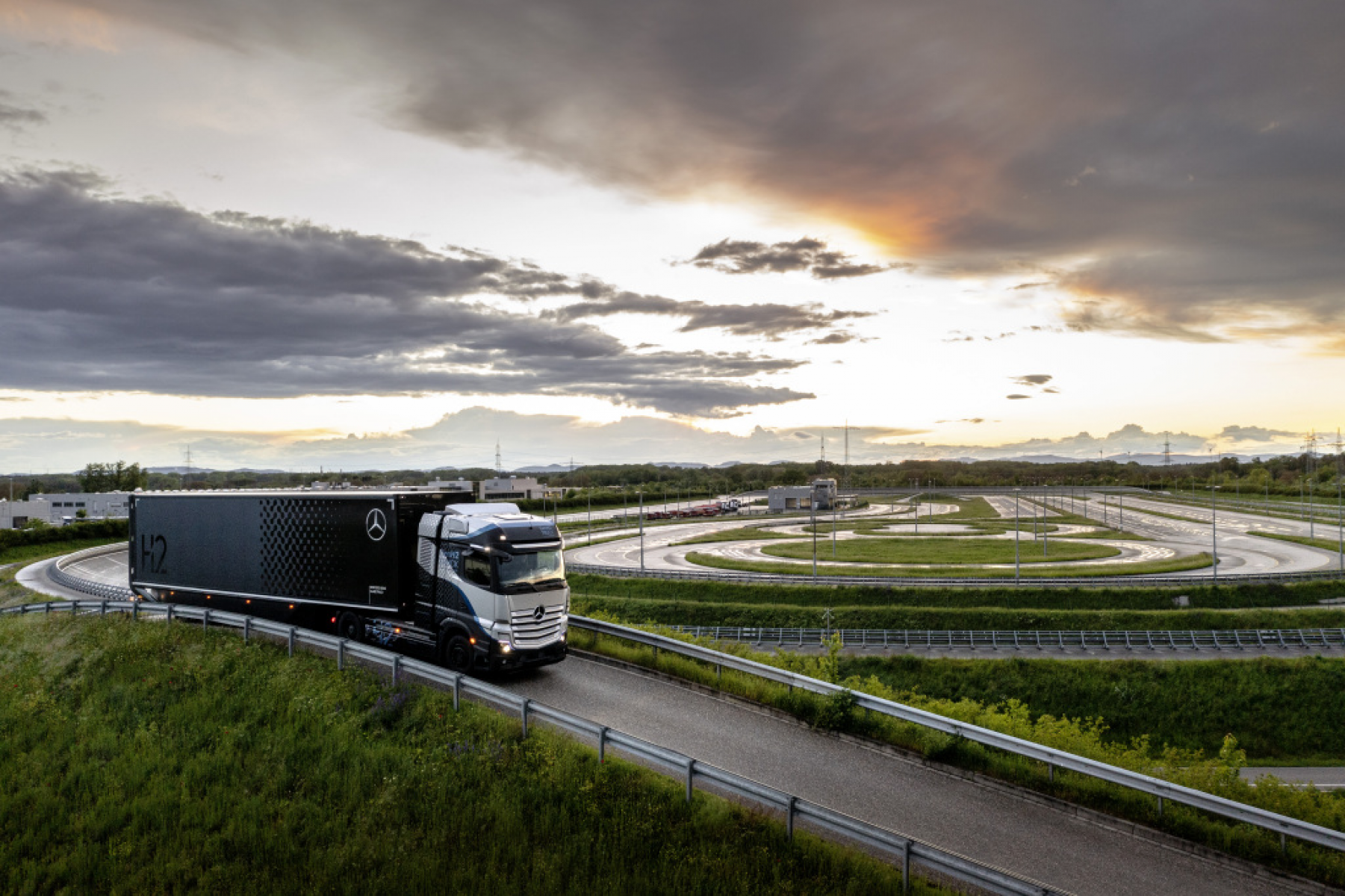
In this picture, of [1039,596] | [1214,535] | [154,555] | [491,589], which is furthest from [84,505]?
[1214,535]

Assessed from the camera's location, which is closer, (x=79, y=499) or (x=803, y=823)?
(x=803, y=823)

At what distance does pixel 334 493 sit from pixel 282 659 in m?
4.44

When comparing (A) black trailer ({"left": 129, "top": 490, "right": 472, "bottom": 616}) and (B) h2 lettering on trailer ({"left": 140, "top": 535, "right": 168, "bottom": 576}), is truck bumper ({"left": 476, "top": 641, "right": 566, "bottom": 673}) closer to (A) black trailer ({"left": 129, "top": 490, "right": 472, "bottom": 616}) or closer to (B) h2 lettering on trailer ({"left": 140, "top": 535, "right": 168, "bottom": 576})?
(A) black trailer ({"left": 129, "top": 490, "right": 472, "bottom": 616})

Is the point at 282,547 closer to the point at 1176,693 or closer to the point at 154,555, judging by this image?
the point at 154,555

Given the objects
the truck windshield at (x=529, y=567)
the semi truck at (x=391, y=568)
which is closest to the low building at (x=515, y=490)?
Answer: the semi truck at (x=391, y=568)

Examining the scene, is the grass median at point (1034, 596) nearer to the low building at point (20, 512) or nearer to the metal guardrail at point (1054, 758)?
the metal guardrail at point (1054, 758)

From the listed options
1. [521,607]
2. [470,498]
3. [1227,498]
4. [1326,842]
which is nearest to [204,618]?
[470,498]

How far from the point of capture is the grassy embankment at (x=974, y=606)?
168 feet

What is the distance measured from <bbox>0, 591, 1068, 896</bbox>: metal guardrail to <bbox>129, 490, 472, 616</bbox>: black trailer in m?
1.23

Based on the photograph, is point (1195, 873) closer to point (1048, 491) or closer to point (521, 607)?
point (521, 607)

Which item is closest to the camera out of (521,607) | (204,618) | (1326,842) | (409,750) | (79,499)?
(1326,842)

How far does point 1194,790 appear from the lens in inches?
520

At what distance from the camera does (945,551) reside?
7700 cm

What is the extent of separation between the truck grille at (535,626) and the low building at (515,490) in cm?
10947
